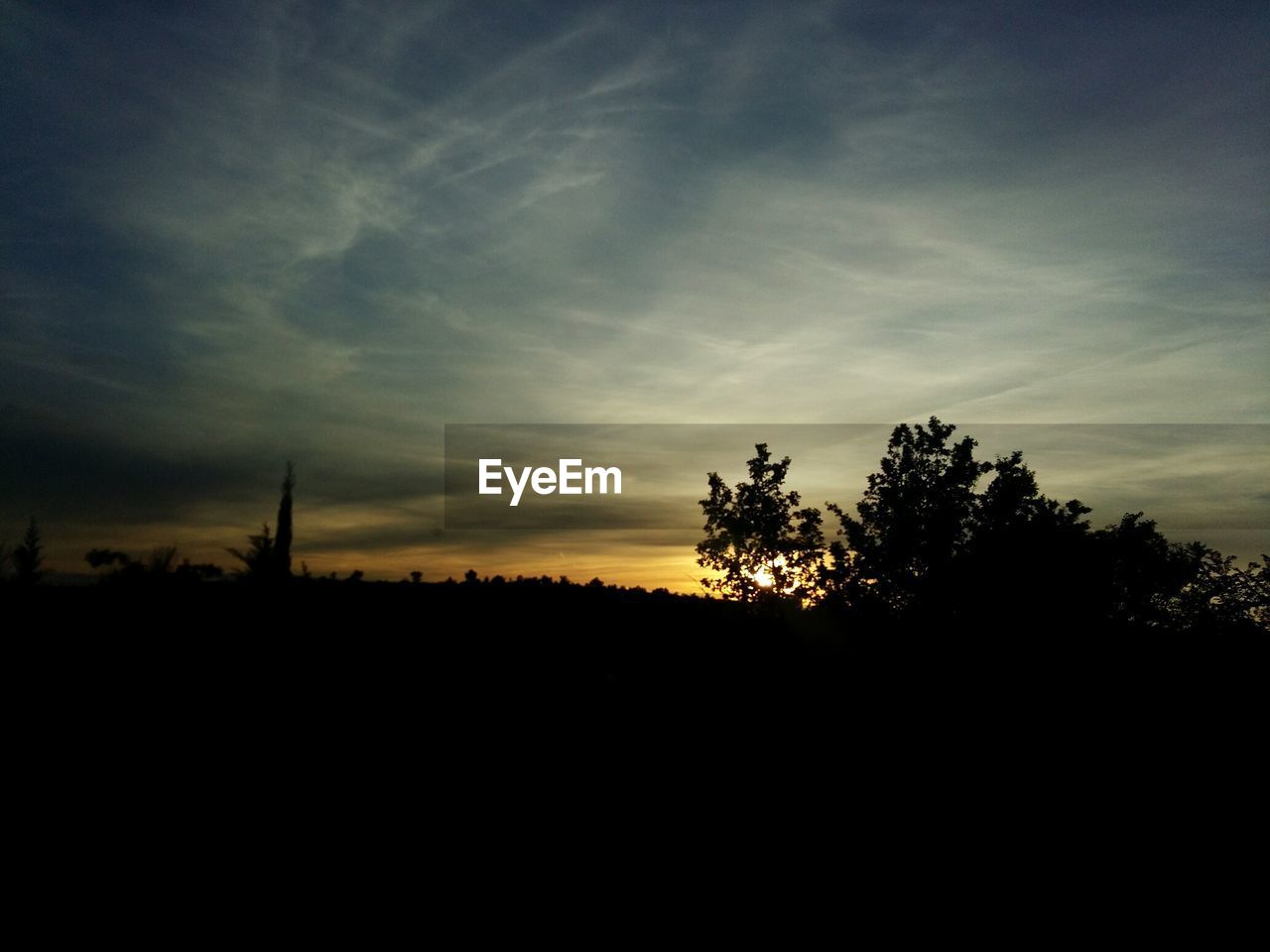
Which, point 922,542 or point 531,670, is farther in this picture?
A: point 922,542

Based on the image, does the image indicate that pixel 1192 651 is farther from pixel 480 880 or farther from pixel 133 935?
pixel 133 935

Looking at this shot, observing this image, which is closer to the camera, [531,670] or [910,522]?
[531,670]

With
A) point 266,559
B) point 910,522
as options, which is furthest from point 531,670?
point 910,522

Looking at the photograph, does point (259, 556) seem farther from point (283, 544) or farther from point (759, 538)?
point (759, 538)

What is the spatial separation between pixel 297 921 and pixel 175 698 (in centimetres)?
485

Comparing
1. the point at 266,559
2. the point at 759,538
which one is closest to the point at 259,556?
the point at 266,559

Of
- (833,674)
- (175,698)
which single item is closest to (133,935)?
(175,698)

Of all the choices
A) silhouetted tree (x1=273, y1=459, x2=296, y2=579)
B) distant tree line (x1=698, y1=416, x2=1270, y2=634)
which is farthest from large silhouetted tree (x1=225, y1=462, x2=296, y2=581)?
distant tree line (x1=698, y1=416, x2=1270, y2=634)

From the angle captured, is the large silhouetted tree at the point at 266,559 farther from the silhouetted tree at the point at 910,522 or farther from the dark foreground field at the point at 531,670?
the silhouetted tree at the point at 910,522

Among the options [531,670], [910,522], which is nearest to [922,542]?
[910,522]

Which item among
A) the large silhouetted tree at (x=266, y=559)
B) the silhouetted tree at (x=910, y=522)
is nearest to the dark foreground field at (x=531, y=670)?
the large silhouetted tree at (x=266, y=559)

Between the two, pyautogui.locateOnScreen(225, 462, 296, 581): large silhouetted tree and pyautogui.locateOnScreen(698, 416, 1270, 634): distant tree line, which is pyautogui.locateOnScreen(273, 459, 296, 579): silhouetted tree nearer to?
pyautogui.locateOnScreen(225, 462, 296, 581): large silhouetted tree

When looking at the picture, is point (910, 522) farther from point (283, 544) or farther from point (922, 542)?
point (283, 544)

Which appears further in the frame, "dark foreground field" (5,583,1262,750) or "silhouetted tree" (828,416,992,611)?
"silhouetted tree" (828,416,992,611)
